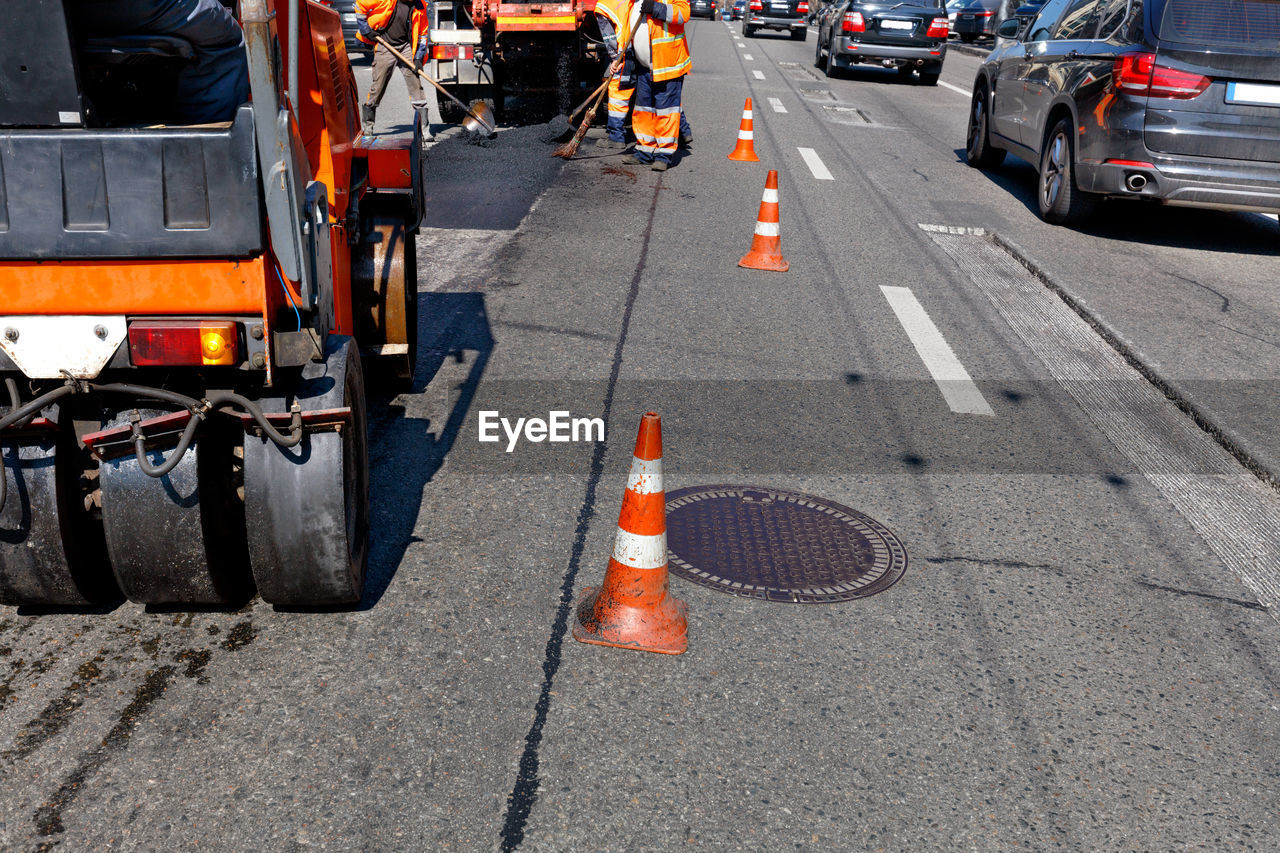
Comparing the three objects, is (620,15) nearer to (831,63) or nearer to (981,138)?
(981,138)

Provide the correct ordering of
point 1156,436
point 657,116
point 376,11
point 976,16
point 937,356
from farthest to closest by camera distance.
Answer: point 976,16
point 376,11
point 657,116
point 937,356
point 1156,436

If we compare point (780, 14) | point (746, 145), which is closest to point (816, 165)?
point (746, 145)

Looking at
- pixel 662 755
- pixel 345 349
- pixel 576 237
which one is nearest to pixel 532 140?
pixel 576 237

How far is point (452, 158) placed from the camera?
12664 millimetres

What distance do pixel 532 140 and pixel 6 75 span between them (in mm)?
11325

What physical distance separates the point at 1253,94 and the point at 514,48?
8.74 m

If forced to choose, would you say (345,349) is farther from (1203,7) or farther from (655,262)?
(1203,7)

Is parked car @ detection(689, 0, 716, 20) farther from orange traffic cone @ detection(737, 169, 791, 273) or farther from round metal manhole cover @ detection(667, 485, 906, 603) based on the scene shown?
round metal manhole cover @ detection(667, 485, 906, 603)

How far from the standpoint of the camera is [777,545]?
439 centimetres

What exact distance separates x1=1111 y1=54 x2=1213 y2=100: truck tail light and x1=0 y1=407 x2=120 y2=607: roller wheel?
8.44 meters

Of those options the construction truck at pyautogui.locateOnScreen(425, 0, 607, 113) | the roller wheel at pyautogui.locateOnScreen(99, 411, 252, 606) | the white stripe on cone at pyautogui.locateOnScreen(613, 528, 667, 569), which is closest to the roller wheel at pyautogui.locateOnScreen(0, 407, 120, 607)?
the roller wheel at pyautogui.locateOnScreen(99, 411, 252, 606)

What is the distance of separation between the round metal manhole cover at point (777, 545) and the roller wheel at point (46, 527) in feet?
6.48

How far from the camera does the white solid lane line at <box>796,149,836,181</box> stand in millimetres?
12609

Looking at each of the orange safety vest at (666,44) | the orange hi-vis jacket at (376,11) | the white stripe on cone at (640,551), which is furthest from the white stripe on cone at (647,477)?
the orange hi-vis jacket at (376,11)
